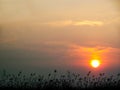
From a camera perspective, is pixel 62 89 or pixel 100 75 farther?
pixel 100 75

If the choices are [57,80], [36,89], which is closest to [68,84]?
[57,80]

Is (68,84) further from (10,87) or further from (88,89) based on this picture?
(10,87)

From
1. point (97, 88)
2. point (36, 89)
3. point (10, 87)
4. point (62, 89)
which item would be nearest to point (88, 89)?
point (97, 88)

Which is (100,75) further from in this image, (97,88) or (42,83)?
(42,83)

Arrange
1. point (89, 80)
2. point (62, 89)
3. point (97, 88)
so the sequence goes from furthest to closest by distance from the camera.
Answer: point (89, 80) < point (97, 88) < point (62, 89)

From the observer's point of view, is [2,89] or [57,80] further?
[57,80]

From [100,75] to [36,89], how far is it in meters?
3.05

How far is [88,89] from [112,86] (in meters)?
0.79

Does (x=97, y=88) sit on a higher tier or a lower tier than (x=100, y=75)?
lower

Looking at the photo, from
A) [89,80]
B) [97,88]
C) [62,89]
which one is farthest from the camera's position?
[89,80]

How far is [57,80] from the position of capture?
9.58 m

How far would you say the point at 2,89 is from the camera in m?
8.66

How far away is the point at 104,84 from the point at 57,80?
1603 millimetres

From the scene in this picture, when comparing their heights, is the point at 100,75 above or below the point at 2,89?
above
